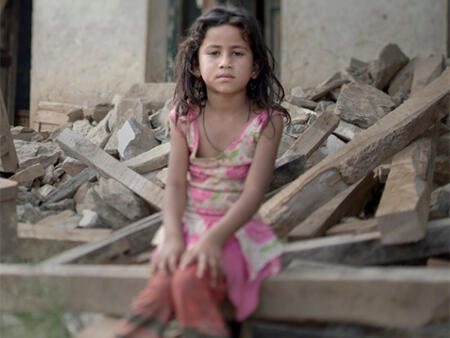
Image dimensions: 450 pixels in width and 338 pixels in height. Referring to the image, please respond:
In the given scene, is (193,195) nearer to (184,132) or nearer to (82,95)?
(184,132)

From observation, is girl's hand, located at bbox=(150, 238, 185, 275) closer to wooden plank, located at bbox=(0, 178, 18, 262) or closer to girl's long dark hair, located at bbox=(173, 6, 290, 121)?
girl's long dark hair, located at bbox=(173, 6, 290, 121)

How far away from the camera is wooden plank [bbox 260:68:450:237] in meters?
2.63

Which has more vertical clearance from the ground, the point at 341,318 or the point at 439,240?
the point at 439,240

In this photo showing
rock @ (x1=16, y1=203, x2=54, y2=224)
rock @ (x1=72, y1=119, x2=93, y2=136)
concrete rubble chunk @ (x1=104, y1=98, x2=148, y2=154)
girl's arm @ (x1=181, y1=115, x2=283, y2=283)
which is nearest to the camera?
girl's arm @ (x1=181, y1=115, x2=283, y2=283)

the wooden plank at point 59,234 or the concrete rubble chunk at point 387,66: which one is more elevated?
the concrete rubble chunk at point 387,66

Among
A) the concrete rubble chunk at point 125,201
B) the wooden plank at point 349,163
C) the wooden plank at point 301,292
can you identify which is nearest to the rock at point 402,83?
the wooden plank at point 349,163

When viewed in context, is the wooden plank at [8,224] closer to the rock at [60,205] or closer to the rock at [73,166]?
the rock at [60,205]

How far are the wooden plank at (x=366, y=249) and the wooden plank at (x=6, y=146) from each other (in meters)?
2.25

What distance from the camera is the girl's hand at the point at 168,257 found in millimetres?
1917

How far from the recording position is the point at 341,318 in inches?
74.0

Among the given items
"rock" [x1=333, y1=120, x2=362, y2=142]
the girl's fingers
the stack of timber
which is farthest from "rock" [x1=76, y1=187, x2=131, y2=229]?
"rock" [x1=333, y1=120, x2=362, y2=142]

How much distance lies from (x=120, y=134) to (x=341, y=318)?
244 cm

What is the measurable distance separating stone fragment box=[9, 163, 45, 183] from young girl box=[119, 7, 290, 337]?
1623 mm

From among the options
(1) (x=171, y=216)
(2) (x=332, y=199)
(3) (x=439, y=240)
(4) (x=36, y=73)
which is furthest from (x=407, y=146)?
(4) (x=36, y=73)
